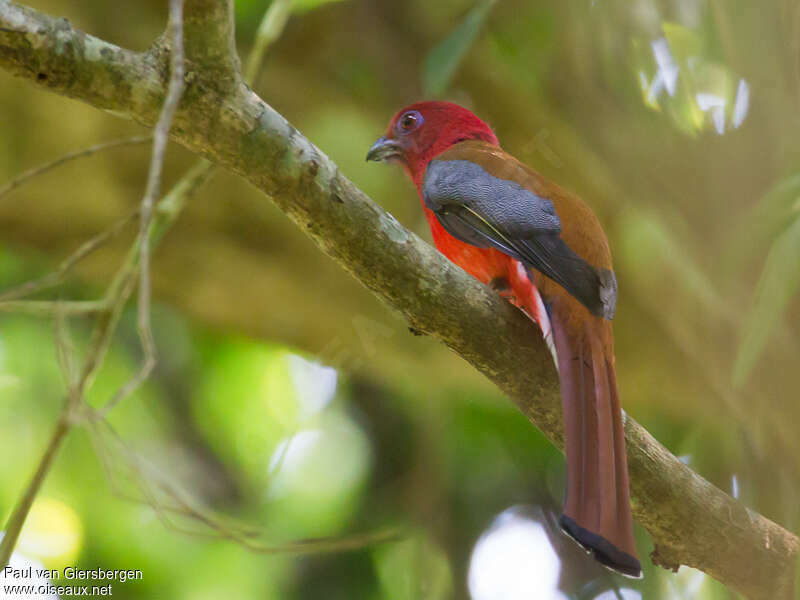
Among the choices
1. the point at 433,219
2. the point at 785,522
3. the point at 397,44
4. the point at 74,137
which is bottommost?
the point at 785,522

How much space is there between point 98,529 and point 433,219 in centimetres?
217

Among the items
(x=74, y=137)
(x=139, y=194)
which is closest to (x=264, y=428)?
(x=139, y=194)

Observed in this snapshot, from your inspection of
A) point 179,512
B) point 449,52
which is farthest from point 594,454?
point 449,52

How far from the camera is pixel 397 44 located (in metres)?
4.26

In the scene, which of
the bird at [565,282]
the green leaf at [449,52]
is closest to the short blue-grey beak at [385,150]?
the bird at [565,282]

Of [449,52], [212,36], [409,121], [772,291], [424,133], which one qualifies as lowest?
[772,291]

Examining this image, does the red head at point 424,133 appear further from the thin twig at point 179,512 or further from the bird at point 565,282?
the thin twig at point 179,512

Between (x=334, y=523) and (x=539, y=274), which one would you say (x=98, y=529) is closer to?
Answer: (x=334, y=523)

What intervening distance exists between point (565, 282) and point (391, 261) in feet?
2.06

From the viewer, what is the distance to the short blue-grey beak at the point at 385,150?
382 cm

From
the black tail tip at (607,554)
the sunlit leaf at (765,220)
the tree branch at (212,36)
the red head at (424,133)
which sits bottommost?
the black tail tip at (607,554)

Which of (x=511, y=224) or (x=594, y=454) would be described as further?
(x=511, y=224)

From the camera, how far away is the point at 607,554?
211 cm

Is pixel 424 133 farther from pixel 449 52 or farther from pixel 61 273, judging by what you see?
pixel 61 273
